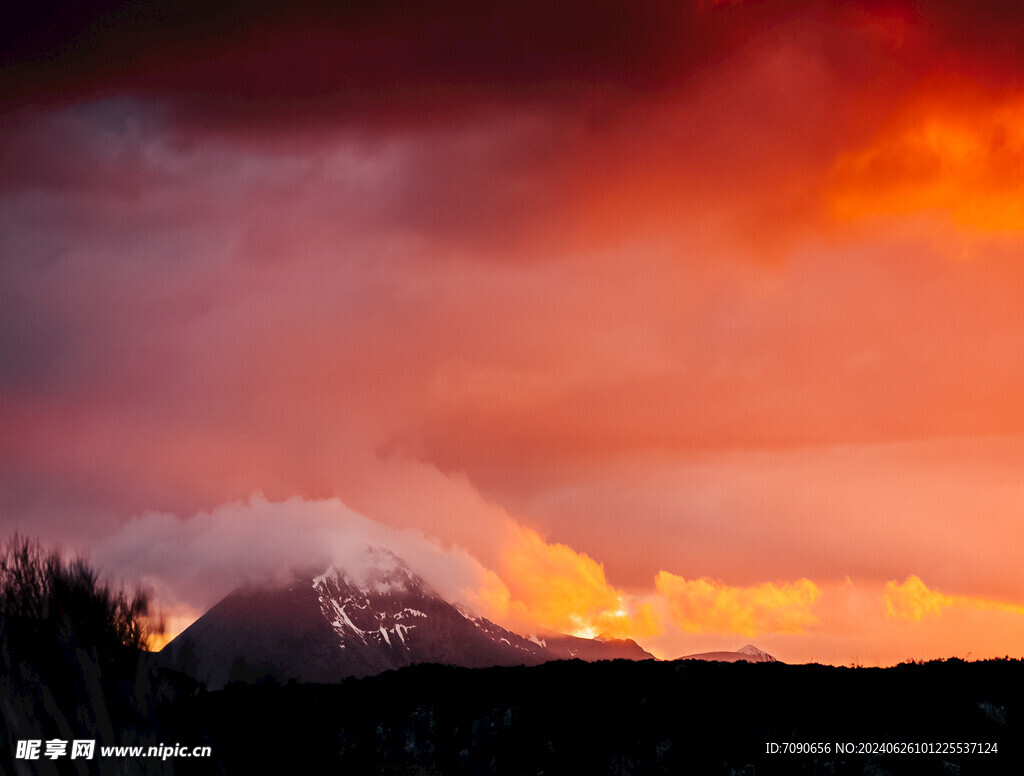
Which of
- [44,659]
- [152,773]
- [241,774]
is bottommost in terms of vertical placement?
[241,774]

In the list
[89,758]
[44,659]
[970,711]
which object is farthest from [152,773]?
[970,711]

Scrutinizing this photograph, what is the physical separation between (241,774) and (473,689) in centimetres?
2102

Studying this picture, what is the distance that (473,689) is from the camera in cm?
8681

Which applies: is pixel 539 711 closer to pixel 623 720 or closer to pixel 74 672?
pixel 623 720

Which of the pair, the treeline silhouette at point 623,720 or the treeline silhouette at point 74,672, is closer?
the treeline silhouette at point 74,672

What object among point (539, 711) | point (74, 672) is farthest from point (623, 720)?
point (74, 672)

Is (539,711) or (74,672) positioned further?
(539,711)

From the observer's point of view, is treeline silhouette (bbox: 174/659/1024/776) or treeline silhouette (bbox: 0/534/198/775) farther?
treeline silhouette (bbox: 174/659/1024/776)

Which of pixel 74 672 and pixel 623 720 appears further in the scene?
pixel 623 720

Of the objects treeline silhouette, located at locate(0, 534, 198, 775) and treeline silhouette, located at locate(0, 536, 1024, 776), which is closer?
treeline silhouette, located at locate(0, 534, 198, 775)

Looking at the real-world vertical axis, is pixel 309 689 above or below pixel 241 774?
above

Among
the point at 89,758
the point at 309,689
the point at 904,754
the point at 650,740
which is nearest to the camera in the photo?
the point at 89,758

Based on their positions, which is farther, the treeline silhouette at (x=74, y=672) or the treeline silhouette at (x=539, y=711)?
the treeline silhouette at (x=539, y=711)

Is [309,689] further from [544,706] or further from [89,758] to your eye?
[89,758]
